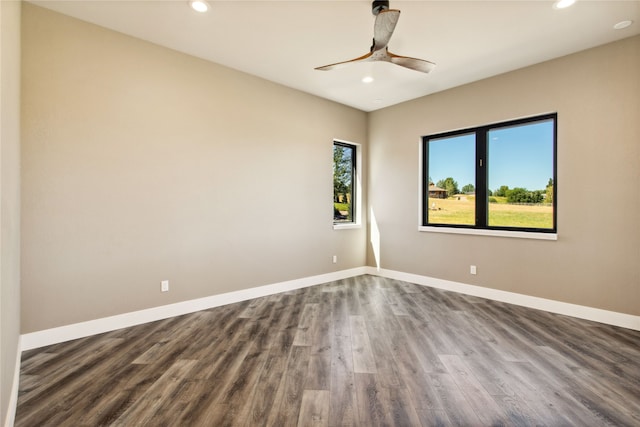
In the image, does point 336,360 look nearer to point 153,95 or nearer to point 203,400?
point 203,400

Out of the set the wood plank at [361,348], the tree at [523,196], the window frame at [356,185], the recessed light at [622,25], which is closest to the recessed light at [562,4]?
the recessed light at [622,25]

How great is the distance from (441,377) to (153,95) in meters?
3.73

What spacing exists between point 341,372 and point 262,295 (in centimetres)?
214

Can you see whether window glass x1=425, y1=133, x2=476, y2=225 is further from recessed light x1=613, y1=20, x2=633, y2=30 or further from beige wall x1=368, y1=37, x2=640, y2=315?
recessed light x1=613, y1=20, x2=633, y2=30

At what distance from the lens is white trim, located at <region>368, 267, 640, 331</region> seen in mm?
3145

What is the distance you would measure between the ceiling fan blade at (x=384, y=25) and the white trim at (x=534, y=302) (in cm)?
336

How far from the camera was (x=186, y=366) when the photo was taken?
2.31 metres

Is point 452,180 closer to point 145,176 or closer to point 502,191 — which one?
point 502,191

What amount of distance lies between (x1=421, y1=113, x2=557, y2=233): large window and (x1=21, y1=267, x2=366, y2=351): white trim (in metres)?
2.44

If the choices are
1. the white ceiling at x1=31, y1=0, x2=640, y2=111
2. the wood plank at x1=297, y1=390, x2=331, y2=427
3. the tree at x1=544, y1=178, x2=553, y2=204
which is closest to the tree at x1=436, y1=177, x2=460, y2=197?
the tree at x1=544, y1=178, x2=553, y2=204

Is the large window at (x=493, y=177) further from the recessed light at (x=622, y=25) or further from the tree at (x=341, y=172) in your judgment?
the tree at (x=341, y=172)

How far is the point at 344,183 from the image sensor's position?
549 cm

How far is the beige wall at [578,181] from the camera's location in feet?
10.3

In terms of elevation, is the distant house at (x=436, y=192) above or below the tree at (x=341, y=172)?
below
